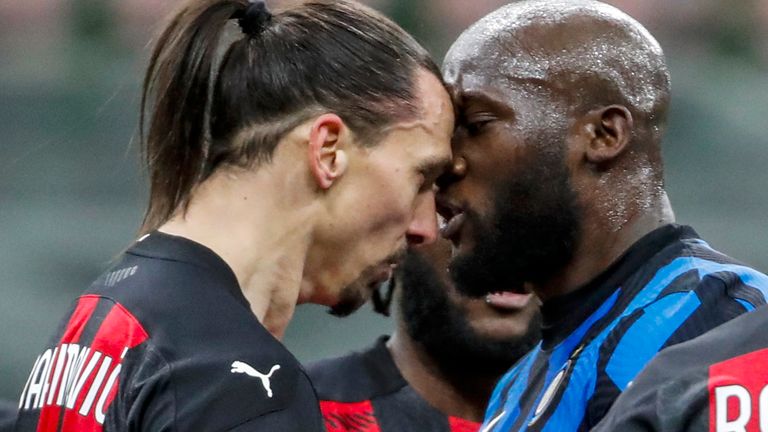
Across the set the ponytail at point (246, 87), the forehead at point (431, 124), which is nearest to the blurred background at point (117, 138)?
the forehead at point (431, 124)

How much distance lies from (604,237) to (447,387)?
41.5 inches

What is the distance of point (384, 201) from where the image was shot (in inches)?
91.5

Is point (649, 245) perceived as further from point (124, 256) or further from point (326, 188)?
point (124, 256)

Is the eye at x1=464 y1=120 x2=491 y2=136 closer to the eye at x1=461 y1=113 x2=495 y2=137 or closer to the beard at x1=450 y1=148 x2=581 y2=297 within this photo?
the eye at x1=461 y1=113 x2=495 y2=137

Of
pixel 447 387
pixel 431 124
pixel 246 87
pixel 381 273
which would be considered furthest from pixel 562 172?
pixel 447 387

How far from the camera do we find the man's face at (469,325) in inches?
133

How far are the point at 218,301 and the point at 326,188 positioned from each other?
325 mm

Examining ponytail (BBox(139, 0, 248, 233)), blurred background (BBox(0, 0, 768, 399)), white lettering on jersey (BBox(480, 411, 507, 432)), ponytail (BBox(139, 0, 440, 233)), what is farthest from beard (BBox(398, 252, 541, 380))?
blurred background (BBox(0, 0, 768, 399))

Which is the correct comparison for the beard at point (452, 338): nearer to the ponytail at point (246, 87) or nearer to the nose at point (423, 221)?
the nose at point (423, 221)

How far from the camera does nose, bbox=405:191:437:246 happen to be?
247cm

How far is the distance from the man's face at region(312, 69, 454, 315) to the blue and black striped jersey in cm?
35

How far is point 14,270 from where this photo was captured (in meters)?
6.35

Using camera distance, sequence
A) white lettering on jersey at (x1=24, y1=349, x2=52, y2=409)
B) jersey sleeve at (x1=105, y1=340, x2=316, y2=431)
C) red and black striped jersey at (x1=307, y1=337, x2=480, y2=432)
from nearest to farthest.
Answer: jersey sleeve at (x1=105, y1=340, x2=316, y2=431) → white lettering on jersey at (x1=24, y1=349, x2=52, y2=409) → red and black striped jersey at (x1=307, y1=337, x2=480, y2=432)

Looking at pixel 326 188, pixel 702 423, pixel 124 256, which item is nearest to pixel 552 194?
pixel 326 188
